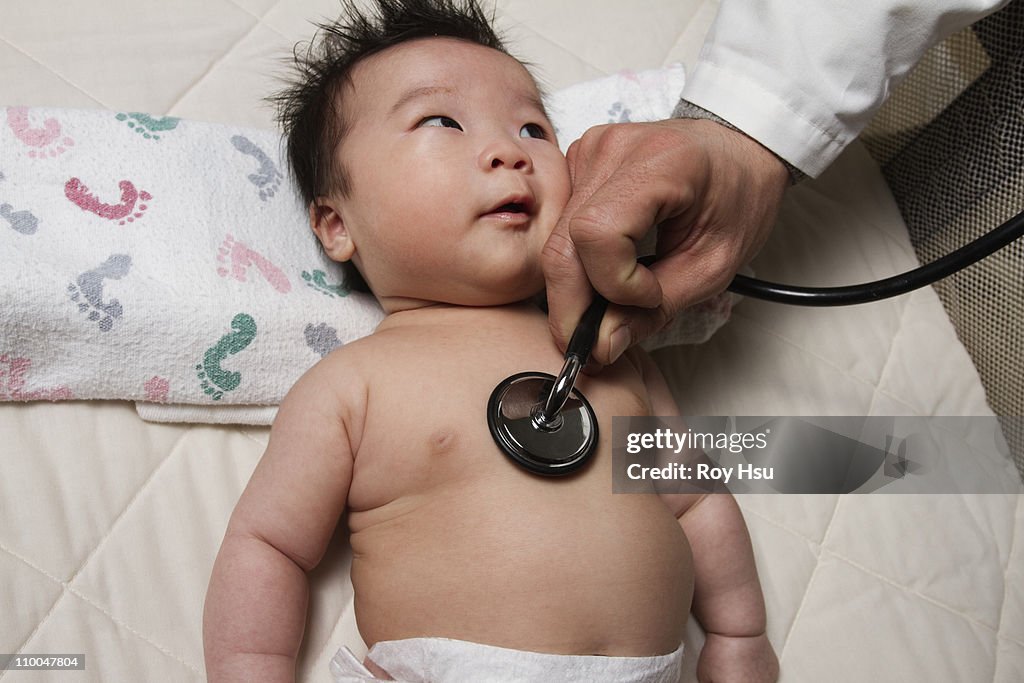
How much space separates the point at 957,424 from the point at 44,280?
135 cm

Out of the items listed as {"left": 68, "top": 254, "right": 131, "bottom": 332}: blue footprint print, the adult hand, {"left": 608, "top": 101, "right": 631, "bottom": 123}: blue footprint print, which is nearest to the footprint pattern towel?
{"left": 68, "top": 254, "right": 131, "bottom": 332}: blue footprint print

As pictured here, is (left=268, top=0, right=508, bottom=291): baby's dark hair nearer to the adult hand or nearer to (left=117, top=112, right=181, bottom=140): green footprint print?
(left=117, top=112, right=181, bottom=140): green footprint print

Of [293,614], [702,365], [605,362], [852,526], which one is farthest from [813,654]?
[293,614]

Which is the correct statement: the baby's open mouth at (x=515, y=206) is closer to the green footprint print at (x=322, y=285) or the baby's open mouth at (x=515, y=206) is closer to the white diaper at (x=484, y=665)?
the green footprint print at (x=322, y=285)

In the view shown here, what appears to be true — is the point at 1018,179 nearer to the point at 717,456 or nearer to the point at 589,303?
the point at 717,456

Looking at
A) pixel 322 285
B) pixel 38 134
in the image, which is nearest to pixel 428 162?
pixel 322 285

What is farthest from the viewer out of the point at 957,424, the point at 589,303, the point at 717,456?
the point at 957,424

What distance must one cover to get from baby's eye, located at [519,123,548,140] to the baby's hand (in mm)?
700

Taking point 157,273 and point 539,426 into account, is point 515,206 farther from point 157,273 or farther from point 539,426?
point 157,273

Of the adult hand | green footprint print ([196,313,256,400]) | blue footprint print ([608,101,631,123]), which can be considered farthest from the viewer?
blue footprint print ([608,101,631,123])

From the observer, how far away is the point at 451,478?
938mm

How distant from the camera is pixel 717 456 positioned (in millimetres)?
1229

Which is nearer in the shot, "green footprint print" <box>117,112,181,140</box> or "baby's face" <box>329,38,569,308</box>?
"baby's face" <box>329,38,569,308</box>

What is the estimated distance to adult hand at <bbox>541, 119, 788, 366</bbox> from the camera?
843 mm
